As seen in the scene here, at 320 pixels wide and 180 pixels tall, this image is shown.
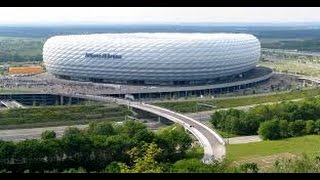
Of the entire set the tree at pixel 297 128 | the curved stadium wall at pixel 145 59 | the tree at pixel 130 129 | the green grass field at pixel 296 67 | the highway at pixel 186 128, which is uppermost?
the curved stadium wall at pixel 145 59

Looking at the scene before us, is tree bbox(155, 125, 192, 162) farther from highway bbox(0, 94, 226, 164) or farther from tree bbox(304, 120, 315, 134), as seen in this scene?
tree bbox(304, 120, 315, 134)

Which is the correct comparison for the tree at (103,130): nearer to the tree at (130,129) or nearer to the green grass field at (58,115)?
the tree at (130,129)

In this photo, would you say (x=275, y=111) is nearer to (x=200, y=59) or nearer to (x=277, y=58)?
(x=200, y=59)

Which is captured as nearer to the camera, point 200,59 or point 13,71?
point 200,59

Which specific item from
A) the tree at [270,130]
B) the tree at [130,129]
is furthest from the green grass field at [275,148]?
the tree at [130,129]
